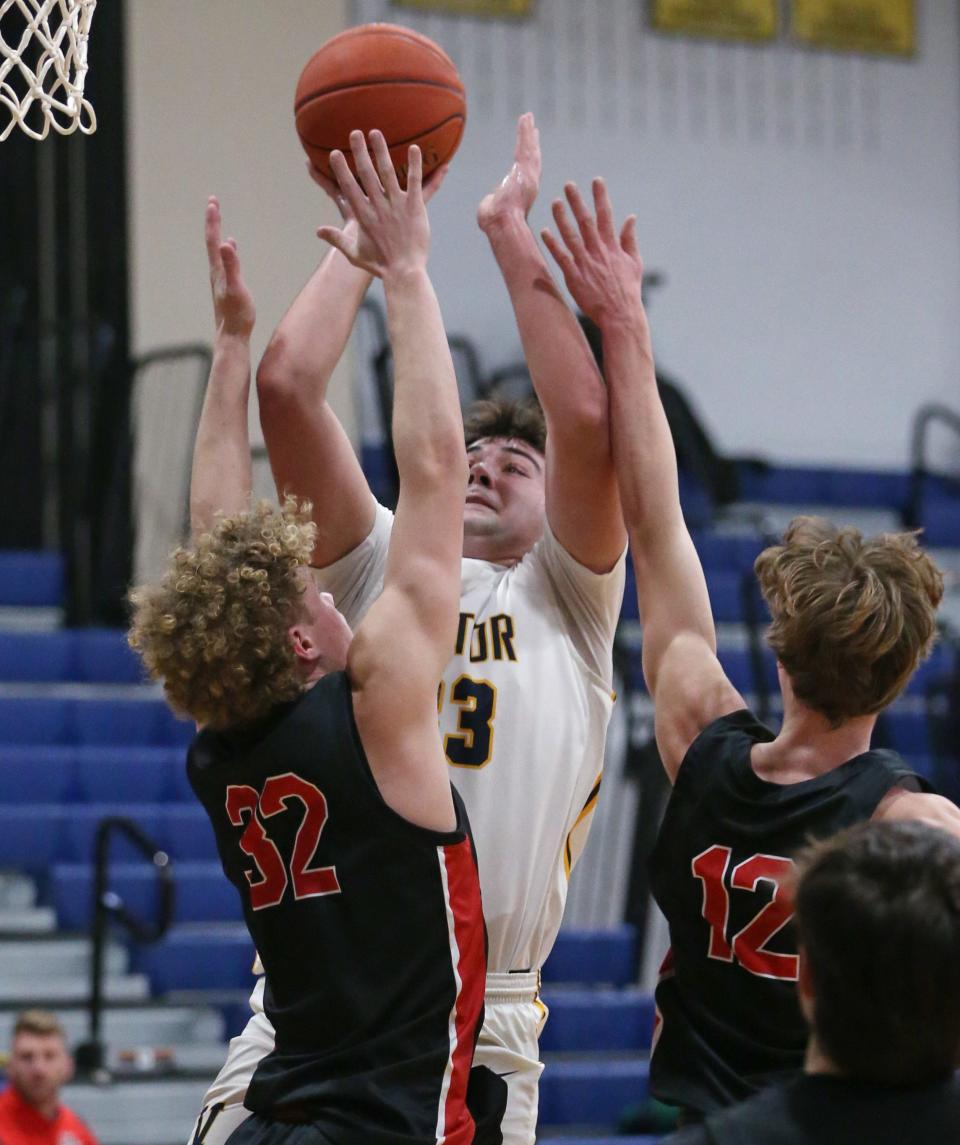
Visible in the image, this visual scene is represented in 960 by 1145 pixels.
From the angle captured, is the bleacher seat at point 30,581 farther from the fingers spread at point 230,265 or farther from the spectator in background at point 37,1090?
the fingers spread at point 230,265

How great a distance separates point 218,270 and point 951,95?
10517mm

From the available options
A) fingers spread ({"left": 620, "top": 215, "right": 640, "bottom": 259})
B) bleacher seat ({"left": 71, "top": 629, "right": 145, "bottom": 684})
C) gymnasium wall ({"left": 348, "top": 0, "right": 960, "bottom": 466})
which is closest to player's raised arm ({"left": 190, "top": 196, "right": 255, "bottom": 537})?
fingers spread ({"left": 620, "top": 215, "right": 640, "bottom": 259})

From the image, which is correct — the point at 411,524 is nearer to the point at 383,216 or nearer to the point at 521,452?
the point at 383,216

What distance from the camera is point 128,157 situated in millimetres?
10516

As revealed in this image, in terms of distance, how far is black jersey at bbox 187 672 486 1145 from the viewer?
2621 millimetres

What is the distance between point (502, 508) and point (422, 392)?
0.71m

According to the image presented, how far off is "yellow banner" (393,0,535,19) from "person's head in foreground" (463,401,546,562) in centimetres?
843

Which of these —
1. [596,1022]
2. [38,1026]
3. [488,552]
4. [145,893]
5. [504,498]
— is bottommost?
[596,1022]

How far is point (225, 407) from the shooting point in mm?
3309

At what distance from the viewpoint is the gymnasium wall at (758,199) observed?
38.4 feet

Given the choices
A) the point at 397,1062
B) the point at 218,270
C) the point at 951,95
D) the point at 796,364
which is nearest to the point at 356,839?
the point at 397,1062

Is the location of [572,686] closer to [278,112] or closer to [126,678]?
[126,678]

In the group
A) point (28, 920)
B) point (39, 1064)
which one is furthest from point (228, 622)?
point (28, 920)

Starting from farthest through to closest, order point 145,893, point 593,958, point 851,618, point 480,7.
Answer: point 480,7 → point 593,958 → point 145,893 → point 851,618
